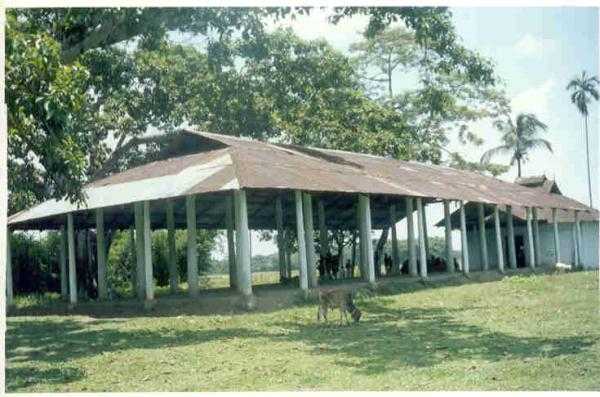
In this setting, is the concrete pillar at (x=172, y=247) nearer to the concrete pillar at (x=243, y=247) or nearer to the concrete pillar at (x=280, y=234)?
the concrete pillar at (x=280, y=234)

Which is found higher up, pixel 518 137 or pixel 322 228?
pixel 518 137

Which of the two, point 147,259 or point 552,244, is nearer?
point 147,259

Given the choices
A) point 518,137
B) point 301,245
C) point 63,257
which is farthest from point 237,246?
point 518,137

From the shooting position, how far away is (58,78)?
10055mm

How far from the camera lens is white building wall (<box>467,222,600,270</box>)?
36.9m

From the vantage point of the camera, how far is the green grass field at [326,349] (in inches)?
357

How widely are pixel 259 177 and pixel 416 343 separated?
265 inches

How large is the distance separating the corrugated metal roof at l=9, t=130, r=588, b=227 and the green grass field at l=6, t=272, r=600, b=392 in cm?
312

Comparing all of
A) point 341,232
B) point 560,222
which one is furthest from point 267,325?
point 560,222

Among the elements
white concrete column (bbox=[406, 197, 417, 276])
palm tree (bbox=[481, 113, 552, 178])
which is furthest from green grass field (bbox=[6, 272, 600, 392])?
palm tree (bbox=[481, 113, 552, 178])

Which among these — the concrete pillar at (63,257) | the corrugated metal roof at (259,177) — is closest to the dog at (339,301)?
the corrugated metal roof at (259,177)

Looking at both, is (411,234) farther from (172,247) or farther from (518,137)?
(518,137)

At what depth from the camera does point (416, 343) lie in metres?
11.7

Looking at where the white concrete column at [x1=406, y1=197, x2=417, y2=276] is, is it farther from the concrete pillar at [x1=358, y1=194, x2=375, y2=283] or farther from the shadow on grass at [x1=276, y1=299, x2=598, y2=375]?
the shadow on grass at [x1=276, y1=299, x2=598, y2=375]
